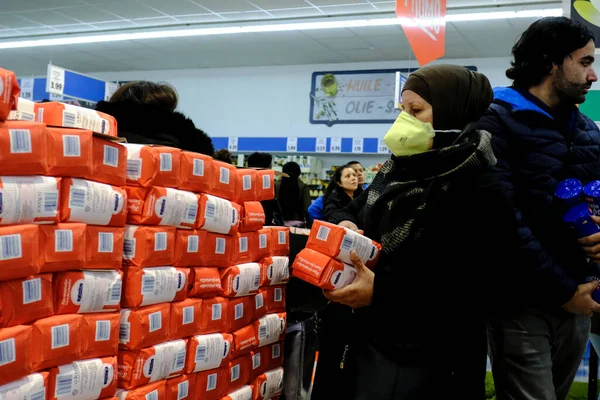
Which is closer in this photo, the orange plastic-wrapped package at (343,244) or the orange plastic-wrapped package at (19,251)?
the orange plastic-wrapped package at (19,251)

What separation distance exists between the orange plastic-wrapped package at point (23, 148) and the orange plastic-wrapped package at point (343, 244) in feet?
2.72

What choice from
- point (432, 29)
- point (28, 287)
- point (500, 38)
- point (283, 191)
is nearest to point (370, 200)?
point (28, 287)

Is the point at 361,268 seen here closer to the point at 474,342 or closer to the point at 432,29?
the point at 474,342

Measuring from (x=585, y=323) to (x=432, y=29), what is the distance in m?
2.56

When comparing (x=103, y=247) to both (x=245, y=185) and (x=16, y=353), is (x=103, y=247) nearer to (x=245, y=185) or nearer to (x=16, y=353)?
(x=16, y=353)

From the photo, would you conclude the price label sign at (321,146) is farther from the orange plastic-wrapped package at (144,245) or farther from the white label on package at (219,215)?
the orange plastic-wrapped package at (144,245)

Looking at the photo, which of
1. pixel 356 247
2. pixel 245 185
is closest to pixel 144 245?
pixel 245 185

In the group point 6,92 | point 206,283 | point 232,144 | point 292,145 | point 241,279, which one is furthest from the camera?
point 232,144

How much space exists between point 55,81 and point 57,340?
846 cm

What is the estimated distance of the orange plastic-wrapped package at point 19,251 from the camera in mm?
1731

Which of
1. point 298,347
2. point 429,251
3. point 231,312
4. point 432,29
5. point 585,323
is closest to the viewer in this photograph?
point 429,251

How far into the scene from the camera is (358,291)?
1856 millimetres

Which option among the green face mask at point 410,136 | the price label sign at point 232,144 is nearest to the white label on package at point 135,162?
the green face mask at point 410,136

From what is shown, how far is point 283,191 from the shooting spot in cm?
872
